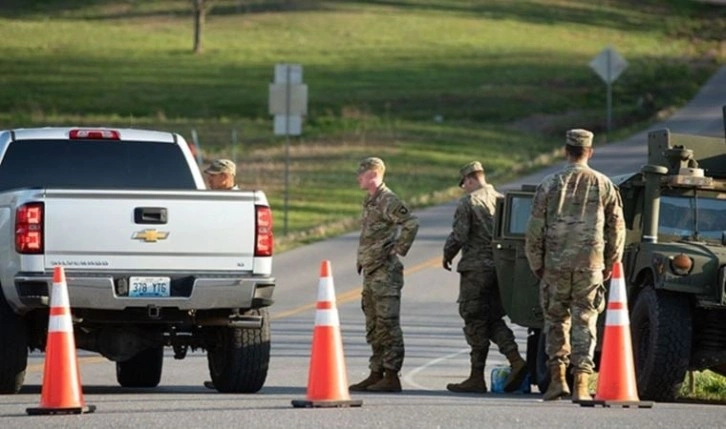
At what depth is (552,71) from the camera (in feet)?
266

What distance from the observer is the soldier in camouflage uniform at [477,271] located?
656 inches

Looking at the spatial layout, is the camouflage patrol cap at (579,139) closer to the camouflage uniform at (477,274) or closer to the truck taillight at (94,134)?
the camouflage uniform at (477,274)

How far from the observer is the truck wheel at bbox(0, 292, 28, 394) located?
553 inches

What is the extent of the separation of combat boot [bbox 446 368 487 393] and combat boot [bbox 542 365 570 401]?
2.33m

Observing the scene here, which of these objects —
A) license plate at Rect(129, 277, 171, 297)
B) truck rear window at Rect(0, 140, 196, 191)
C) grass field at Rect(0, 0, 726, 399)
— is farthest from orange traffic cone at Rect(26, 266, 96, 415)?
grass field at Rect(0, 0, 726, 399)

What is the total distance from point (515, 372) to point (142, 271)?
12.3 feet

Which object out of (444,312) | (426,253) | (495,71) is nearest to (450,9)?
(495,71)

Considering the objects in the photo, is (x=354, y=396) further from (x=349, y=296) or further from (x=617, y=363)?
(x=349, y=296)

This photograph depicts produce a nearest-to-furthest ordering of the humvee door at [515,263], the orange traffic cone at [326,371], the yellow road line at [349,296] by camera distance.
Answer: the orange traffic cone at [326,371] → the humvee door at [515,263] → the yellow road line at [349,296]

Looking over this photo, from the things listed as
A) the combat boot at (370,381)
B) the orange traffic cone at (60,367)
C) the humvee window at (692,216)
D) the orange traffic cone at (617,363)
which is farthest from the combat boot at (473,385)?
the orange traffic cone at (60,367)

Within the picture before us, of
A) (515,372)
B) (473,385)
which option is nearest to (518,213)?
(515,372)

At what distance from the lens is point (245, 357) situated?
1471 cm

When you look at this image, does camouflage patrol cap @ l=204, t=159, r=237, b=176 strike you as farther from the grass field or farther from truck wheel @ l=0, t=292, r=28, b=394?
the grass field

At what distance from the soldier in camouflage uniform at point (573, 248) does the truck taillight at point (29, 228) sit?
3345 mm
